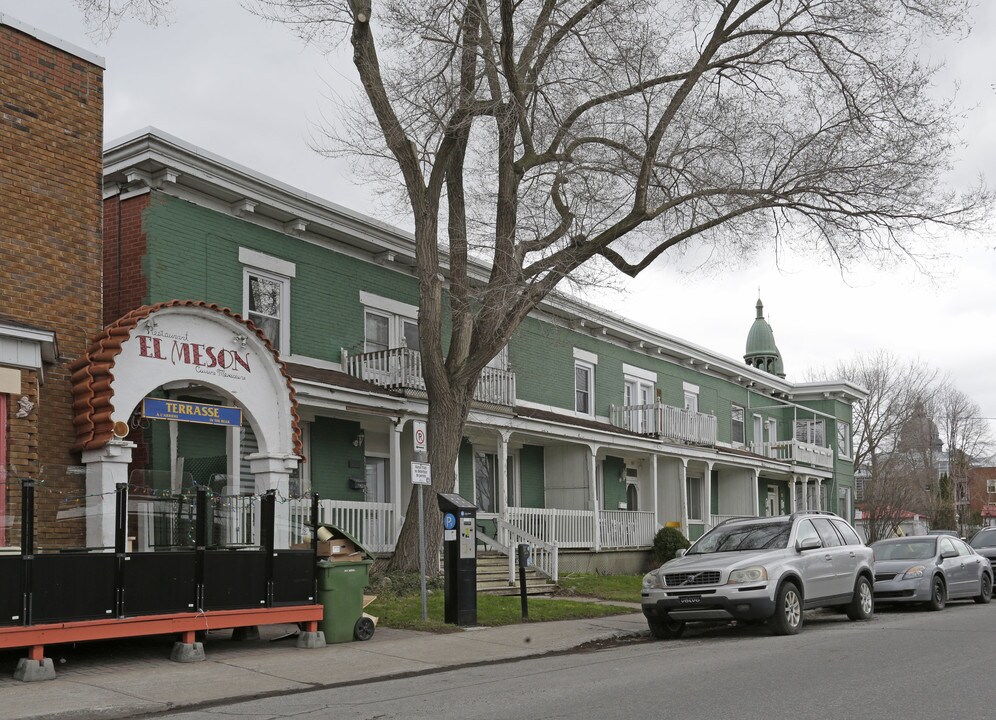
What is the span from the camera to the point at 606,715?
8141 millimetres

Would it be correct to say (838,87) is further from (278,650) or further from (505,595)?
(278,650)

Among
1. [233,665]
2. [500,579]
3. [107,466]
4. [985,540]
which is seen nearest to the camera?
[233,665]

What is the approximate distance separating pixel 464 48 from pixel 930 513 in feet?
162

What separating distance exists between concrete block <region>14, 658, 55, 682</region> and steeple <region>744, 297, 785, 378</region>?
Answer: 152ft

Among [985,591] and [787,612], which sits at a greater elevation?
[787,612]

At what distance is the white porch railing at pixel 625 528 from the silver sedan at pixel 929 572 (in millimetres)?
7620

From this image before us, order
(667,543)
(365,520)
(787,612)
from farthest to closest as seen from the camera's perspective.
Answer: (667,543)
(365,520)
(787,612)

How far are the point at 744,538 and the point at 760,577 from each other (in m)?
1.48

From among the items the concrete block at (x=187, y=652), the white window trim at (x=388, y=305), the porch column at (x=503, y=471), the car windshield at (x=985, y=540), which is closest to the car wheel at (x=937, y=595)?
the car windshield at (x=985, y=540)

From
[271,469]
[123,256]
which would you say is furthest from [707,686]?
[123,256]

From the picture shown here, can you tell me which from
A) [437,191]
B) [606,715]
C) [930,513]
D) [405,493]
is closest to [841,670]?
[606,715]

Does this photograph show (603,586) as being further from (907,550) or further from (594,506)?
(907,550)

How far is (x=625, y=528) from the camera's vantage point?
27422mm

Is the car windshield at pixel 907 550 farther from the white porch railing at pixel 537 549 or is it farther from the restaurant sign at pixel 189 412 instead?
the restaurant sign at pixel 189 412
